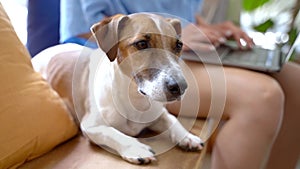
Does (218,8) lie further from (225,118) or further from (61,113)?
(61,113)

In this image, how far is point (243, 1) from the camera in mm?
1212

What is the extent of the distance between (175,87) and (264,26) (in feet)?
2.58

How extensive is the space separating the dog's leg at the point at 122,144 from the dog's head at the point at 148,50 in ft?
0.49

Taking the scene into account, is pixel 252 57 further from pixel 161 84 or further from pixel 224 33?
pixel 161 84

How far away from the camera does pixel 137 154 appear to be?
2.52ft

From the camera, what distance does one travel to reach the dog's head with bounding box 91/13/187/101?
2.07 feet

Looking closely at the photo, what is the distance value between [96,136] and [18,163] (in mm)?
173

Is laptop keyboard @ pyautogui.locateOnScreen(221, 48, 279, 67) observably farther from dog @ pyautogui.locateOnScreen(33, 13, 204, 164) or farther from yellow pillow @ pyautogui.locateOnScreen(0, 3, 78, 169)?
yellow pillow @ pyautogui.locateOnScreen(0, 3, 78, 169)

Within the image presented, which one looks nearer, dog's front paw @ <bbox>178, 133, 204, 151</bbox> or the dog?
the dog

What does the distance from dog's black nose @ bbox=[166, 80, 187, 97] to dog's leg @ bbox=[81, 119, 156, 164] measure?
19 cm

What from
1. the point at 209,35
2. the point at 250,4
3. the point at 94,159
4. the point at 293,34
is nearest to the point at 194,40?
the point at 209,35

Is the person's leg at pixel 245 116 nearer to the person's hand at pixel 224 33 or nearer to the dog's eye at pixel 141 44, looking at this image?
the person's hand at pixel 224 33

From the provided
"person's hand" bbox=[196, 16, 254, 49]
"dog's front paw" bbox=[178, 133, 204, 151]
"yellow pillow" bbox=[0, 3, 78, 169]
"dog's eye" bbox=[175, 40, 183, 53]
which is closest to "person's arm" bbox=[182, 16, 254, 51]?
"person's hand" bbox=[196, 16, 254, 49]

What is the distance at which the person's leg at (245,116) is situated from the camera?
85 cm
